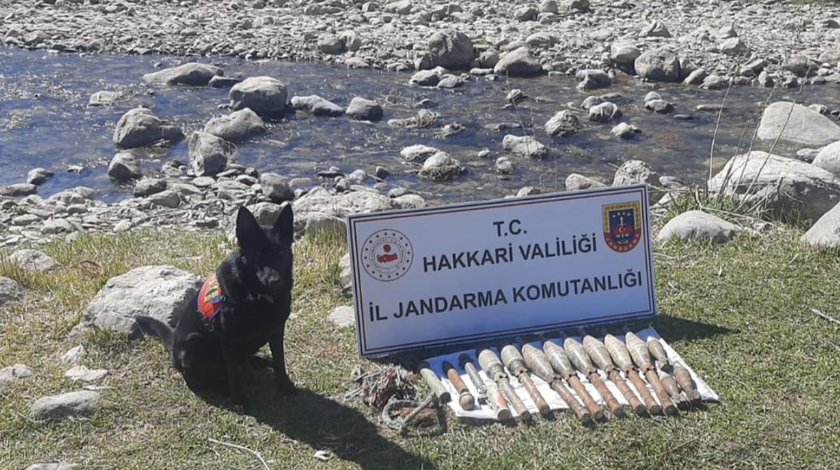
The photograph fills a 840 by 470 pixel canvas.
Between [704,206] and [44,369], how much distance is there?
5.93m

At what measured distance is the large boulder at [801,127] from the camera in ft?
47.1

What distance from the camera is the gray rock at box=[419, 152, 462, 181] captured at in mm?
13789

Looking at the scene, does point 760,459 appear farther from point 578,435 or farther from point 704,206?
point 704,206

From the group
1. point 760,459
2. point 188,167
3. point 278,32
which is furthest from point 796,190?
point 278,32

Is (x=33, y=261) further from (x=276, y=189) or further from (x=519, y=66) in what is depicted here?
(x=519, y=66)

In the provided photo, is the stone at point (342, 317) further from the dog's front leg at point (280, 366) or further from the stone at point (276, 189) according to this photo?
the stone at point (276, 189)

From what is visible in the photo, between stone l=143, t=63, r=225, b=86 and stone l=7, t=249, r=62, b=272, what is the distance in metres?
10.8

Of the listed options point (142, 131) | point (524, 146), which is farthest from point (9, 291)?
point (524, 146)

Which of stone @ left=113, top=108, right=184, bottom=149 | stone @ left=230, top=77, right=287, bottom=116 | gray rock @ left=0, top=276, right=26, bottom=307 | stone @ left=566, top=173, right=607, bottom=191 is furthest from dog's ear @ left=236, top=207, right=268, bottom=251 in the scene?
stone @ left=230, top=77, right=287, bottom=116

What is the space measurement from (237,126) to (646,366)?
11207 millimetres

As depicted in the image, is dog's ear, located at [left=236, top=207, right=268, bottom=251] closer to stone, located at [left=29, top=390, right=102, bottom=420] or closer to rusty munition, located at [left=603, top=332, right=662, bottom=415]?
stone, located at [left=29, top=390, right=102, bottom=420]

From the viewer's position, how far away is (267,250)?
5059 millimetres

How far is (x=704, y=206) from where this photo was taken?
893 centimetres

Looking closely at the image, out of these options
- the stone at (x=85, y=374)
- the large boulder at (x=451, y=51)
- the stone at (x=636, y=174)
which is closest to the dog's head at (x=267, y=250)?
the stone at (x=85, y=374)
